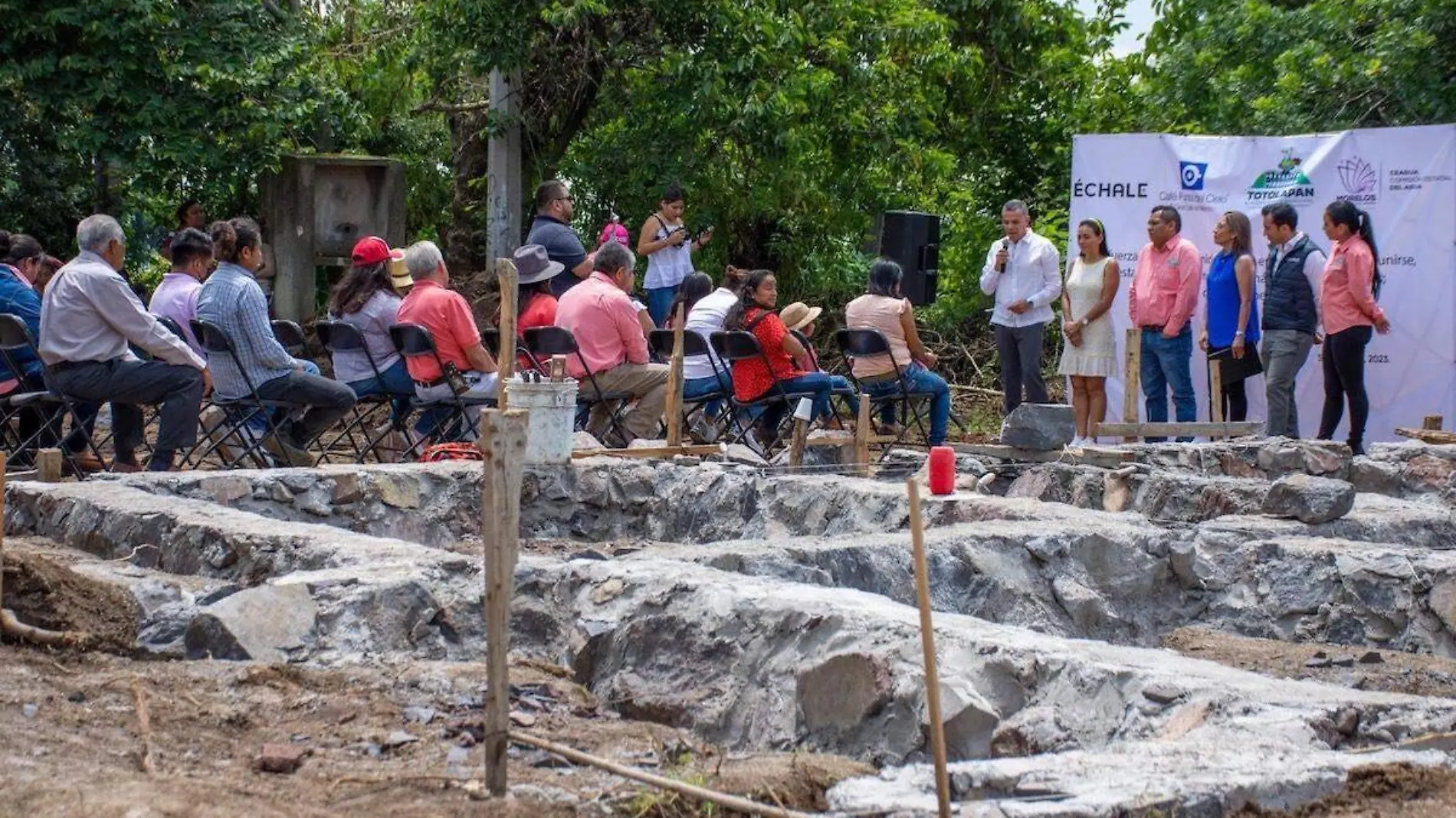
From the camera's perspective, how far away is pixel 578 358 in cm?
971

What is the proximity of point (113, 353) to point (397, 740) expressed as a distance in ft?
14.2

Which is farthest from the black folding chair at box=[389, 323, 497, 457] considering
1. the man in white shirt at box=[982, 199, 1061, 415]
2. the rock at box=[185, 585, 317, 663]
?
the rock at box=[185, 585, 317, 663]

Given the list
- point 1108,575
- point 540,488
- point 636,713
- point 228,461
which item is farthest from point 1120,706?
point 228,461

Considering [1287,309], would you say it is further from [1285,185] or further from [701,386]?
[701,386]

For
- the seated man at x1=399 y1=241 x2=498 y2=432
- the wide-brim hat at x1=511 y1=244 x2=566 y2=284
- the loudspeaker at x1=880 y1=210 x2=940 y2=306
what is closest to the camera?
the seated man at x1=399 y1=241 x2=498 y2=432

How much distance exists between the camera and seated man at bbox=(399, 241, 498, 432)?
9195 millimetres

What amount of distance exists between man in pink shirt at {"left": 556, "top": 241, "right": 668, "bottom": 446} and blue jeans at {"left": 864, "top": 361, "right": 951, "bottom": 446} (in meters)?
1.24

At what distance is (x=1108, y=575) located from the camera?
651 cm

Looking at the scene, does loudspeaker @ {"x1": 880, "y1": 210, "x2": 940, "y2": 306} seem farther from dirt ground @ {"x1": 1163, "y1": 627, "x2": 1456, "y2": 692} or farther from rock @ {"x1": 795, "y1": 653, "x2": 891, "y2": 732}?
rock @ {"x1": 795, "y1": 653, "x2": 891, "y2": 732}

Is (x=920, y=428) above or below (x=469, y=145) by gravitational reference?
below

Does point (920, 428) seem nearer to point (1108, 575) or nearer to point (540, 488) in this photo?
point (540, 488)

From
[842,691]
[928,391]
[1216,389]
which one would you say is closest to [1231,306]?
[1216,389]

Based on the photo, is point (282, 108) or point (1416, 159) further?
point (282, 108)

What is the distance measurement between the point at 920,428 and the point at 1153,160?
2.29 meters
